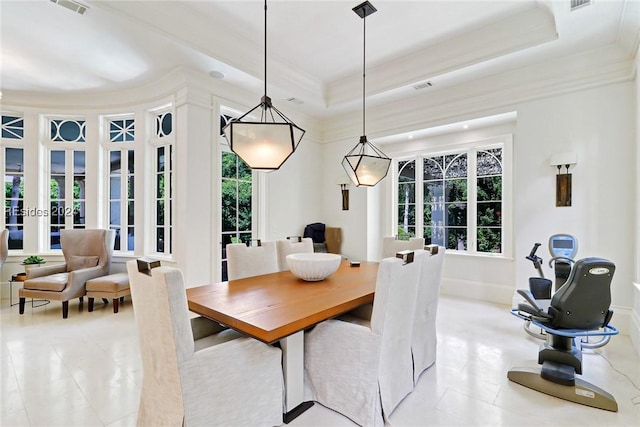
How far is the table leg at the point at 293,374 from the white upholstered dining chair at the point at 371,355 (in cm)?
9

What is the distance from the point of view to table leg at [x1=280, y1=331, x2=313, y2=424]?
6.32 ft

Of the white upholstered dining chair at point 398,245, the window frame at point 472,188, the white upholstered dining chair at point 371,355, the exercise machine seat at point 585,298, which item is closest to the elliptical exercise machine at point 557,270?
the exercise machine seat at point 585,298

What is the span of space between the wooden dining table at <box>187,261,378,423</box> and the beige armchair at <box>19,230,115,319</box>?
9.31 ft

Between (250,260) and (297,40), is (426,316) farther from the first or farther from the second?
(297,40)

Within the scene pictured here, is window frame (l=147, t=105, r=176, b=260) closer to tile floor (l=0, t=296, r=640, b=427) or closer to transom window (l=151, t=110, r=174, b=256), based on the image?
transom window (l=151, t=110, r=174, b=256)

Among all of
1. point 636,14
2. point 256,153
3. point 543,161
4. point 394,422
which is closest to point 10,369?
point 256,153

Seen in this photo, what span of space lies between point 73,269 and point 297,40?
4.47 meters

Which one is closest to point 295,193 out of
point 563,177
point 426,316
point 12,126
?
point 426,316

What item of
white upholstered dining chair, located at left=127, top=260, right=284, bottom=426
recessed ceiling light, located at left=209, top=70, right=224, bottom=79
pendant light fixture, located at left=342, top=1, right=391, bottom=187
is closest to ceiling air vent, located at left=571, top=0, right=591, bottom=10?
pendant light fixture, located at left=342, top=1, right=391, bottom=187

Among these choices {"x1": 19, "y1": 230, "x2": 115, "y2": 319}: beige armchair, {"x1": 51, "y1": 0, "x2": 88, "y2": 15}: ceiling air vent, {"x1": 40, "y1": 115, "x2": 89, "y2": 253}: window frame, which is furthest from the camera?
{"x1": 40, "y1": 115, "x2": 89, "y2": 253}: window frame

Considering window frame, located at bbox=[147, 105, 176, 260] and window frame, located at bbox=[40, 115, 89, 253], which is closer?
window frame, located at bbox=[147, 105, 176, 260]

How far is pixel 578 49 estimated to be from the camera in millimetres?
3533

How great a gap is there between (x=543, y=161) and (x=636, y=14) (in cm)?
156

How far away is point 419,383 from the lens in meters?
2.36
